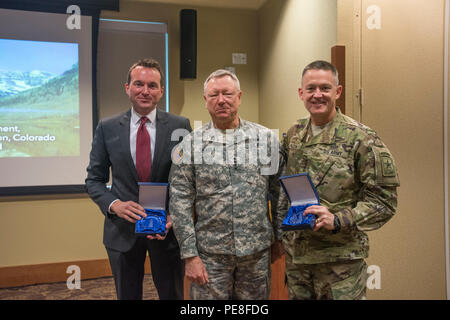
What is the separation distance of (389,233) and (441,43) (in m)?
1.39

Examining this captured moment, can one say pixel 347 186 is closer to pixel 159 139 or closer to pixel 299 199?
pixel 299 199

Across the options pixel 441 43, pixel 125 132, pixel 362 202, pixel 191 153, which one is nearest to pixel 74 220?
pixel 125 132

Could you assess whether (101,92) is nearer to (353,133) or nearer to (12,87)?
(12,87)

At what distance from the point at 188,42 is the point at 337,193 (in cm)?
289

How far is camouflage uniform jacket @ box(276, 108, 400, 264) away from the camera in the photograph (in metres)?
1.57

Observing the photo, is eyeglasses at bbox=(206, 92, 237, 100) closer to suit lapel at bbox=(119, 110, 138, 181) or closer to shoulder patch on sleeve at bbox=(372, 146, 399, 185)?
suit lapel at bbox=(119, 110, 138, 181)

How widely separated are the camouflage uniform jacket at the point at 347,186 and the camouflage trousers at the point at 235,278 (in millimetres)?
158

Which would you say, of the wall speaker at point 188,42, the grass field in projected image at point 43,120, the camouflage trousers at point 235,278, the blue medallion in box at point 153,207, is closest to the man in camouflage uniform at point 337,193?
the camouflage trousers at point 235,278

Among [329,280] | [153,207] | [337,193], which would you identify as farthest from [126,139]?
[329,280]

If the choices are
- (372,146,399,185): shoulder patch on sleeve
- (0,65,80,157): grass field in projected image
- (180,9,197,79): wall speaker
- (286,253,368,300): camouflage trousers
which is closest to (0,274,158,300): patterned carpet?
(0,65,80,157): grass field in projected image

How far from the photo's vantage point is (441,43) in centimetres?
280

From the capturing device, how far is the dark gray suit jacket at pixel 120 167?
1.81 meters

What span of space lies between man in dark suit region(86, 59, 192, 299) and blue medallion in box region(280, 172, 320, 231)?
0.57m

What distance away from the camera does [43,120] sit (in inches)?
152
